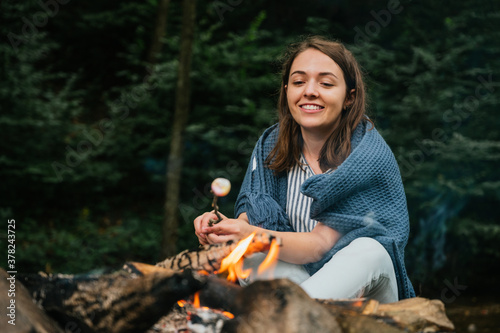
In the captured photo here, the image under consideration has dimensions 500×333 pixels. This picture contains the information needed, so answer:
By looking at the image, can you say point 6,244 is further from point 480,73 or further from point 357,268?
point 480,73

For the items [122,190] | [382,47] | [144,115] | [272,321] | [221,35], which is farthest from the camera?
[221,35]

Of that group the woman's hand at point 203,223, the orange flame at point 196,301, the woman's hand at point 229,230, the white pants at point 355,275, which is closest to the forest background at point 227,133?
the woman's hand at point 203,223

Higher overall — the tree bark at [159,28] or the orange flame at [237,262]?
the tree bark at [159,28]

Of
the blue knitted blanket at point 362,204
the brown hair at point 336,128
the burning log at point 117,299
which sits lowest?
the burning log at point 117,299

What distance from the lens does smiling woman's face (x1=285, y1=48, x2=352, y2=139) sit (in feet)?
7.03

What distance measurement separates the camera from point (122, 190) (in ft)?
19.5

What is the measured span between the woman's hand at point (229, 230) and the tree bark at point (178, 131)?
248 centimetres

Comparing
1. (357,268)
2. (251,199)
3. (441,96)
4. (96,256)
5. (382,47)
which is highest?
(382,47)

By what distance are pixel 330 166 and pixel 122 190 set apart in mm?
4315

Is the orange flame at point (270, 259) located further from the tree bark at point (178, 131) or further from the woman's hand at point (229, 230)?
the tree bark at point (178, 131)

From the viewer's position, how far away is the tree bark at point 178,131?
13.8 feet

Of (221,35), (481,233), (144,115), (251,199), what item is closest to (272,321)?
(251,199)

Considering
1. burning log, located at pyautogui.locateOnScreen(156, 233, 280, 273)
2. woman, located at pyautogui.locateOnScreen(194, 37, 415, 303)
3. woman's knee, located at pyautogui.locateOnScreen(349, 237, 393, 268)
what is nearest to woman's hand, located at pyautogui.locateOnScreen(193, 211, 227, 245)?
woman, located at pyautogui.locateOnScreen(194, 37, 415, 303)

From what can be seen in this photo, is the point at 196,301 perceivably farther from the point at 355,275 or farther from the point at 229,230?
the point at 355,275
